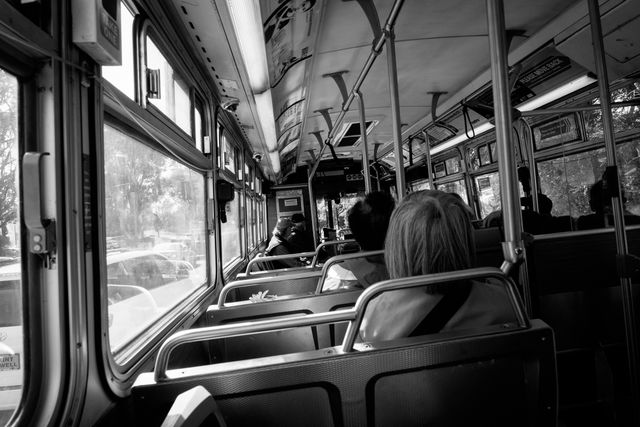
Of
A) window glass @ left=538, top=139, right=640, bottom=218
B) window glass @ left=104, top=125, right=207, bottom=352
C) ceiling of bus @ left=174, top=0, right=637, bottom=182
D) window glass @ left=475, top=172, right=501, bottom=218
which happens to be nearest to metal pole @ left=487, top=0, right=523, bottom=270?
ceiling of bus @ left=174, top=0, right=637, bottom=182

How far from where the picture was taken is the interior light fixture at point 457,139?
5318 millimetres

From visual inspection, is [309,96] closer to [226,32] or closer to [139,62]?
[226,32]

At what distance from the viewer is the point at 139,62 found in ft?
5.96

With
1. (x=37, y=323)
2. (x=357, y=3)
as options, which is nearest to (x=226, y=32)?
(x=357, y=3)

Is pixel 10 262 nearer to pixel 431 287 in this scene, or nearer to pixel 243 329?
pixel 243 329

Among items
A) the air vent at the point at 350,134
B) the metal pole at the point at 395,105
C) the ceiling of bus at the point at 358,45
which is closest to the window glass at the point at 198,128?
the ceiling of bus at the point at 358,45

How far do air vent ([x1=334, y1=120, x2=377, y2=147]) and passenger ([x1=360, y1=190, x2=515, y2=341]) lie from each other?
460cm

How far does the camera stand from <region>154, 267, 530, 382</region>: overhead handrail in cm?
104

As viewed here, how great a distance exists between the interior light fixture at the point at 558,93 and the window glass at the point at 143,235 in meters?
3.56

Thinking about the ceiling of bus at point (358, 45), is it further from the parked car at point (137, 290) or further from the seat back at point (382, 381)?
the seat back at point (382, 381)

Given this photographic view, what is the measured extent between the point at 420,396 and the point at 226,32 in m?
2.02

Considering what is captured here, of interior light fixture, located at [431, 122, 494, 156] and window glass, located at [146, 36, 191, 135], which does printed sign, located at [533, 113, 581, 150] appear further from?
window glass, located at [146, 36, 191, 135]

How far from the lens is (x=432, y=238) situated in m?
1.36

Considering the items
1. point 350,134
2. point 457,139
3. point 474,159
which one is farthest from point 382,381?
point 474,159
